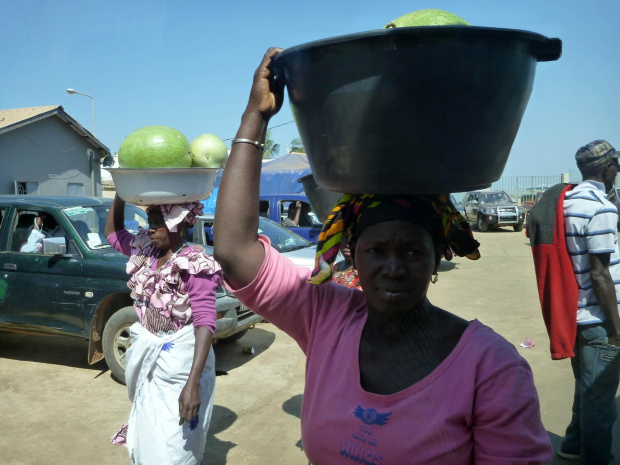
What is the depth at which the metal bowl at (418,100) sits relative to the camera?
1.14 metres

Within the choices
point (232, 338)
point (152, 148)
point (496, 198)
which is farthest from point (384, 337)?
point (496, 198)

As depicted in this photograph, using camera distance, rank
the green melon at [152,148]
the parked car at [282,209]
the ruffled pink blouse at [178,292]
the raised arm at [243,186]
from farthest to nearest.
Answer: the parked car at [282,209] < the ruffled pink blouse at [178,292] < the green melon at [152,148] < the raised arm at [243,186]

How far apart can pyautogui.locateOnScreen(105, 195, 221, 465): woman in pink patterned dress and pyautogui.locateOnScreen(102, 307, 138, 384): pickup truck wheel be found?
2.22m

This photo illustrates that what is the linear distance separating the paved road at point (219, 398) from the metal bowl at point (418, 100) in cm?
319

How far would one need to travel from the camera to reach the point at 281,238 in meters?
7.74

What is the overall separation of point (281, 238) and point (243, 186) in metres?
6.20

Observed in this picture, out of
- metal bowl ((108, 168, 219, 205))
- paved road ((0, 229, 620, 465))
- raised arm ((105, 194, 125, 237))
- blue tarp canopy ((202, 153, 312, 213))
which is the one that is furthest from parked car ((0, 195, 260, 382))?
blue tarp canopy ((202, 153, 312, 213))

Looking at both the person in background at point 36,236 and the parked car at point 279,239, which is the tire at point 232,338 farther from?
the person in background at point 36,236

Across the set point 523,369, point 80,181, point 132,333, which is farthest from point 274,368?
point 80,181

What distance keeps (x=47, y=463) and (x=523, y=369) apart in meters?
3.80

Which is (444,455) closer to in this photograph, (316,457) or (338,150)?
(316,457)

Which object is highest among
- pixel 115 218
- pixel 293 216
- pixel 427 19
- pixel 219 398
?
pixel 427 19

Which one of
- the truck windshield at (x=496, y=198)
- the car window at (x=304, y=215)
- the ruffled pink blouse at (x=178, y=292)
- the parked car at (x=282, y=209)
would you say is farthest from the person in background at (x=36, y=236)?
the truck windshield at (x=496, y=198)

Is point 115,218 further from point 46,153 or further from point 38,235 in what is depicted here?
point 46,153
